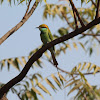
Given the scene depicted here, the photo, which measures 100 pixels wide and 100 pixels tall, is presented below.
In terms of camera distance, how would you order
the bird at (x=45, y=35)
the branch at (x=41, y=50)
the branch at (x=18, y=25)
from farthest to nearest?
the bird at (x=45, y=35) < the branch at (x=18, y=25) < the branch at (x=41, y=50)

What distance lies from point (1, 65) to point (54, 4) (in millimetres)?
2683

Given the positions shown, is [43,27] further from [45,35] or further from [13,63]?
[13,63]

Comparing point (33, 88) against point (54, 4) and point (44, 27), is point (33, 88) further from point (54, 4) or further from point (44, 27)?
point (54, 4)

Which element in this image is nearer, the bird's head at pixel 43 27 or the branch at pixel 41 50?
the branch at pixel 41 50

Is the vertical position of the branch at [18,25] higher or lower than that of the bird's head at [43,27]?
lower

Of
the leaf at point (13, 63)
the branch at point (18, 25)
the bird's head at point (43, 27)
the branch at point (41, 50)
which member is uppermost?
the bird's head at point (43, 27)

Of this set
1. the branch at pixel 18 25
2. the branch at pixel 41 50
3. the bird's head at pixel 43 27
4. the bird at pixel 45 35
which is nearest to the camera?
the branch at pixel 41 50

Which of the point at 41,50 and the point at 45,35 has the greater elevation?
the point at 45,35

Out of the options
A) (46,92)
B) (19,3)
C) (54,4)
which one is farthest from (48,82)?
(54,4)

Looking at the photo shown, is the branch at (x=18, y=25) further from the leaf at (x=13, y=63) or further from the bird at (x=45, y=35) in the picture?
the leaf at (x=13, y=63)

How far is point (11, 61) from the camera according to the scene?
461cm

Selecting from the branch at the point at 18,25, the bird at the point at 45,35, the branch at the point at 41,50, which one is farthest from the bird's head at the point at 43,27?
the branch at the point at 41,50

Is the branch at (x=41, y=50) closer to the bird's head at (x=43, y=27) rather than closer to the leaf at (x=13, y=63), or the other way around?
the leaf at (x=13, y=63)

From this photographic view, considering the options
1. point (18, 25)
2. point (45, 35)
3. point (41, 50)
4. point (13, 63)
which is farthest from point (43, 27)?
point (41, 50)
